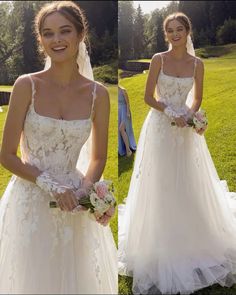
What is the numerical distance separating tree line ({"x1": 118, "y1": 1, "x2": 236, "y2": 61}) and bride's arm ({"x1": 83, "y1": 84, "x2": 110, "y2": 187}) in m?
0.99

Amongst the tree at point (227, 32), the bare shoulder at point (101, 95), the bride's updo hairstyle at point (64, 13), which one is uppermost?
the bride's updo hairstyle at point (64, 13)

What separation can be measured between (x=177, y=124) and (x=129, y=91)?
1.61 feet

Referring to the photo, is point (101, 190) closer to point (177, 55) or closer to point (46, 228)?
point (46, 228)

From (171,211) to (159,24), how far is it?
159 cm

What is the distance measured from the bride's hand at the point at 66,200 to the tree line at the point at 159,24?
1503mm

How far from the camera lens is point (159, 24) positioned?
11.6ft

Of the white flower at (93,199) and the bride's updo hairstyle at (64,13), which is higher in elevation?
the bride's updo hairstyle at (64,13)

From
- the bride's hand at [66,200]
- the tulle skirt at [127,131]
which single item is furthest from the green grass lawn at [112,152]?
the bride's hand at [66,200]

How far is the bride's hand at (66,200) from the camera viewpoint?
236 centimetres

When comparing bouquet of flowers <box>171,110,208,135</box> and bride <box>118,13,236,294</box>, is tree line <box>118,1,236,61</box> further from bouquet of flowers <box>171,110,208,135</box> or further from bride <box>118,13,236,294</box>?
bouquet of flowers <box>171,110,208,135</box>

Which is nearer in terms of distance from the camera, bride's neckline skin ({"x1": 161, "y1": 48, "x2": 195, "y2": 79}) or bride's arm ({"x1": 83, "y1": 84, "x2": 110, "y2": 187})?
bride's arm ({"x1": 83, "y1": 84, "x2": 110, "y2": 187})

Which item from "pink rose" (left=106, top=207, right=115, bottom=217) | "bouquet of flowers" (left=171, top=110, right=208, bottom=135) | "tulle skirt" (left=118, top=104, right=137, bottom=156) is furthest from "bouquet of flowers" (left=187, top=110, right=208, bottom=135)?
"pink rose" (left=106, top=207, right=115, bottom=217)

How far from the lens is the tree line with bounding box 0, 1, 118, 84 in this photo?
3.38m

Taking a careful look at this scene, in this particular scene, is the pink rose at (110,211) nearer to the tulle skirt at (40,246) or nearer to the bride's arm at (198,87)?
the tulle skirt at (40,246)
